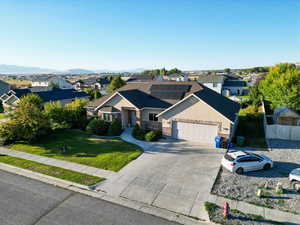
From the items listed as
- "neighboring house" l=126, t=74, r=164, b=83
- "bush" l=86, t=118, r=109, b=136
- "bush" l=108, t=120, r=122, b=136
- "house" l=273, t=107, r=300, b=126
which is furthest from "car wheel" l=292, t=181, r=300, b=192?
"neighboring house" l=126, t=74, r=164, b=83

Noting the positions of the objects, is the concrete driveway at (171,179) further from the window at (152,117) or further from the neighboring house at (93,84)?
the neighboring house at (93,84)

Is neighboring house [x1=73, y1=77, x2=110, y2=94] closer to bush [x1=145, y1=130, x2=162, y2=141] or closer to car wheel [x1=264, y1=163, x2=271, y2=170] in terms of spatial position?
bush [x1=145, y1=130, x2=162, y2=141]

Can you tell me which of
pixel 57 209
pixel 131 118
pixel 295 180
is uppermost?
pixel 131 118

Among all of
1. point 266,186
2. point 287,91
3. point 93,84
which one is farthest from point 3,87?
point 287,91

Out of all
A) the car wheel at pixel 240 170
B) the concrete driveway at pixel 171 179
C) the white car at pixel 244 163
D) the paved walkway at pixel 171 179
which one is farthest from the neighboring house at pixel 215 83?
the car wheel at pixel 240 170

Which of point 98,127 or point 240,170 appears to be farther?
point 98,127

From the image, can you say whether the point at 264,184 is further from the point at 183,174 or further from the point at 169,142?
the point at 169,142

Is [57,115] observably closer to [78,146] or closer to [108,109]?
[108,109]
